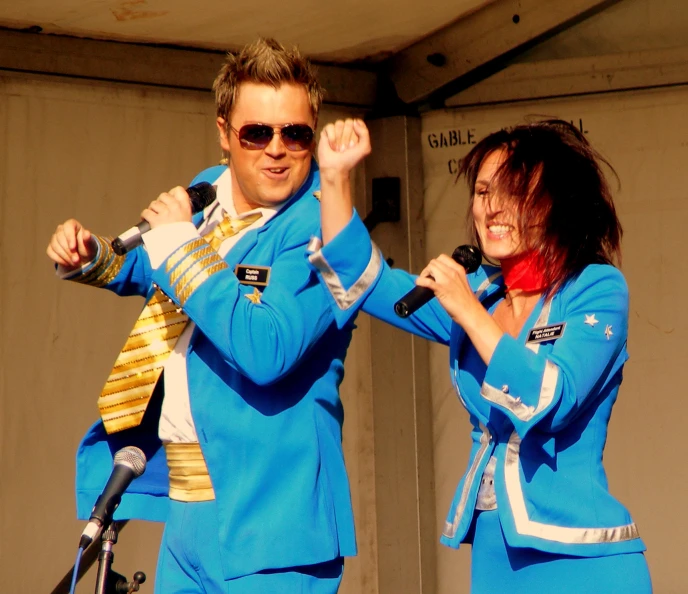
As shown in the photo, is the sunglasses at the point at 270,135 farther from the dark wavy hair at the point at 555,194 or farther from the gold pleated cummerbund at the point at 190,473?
the gold pleated cummerbund at the point at 190,473

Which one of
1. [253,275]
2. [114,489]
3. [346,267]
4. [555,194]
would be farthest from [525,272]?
[114,489]

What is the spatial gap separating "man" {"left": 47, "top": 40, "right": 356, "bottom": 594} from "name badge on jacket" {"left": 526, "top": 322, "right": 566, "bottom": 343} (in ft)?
1.37

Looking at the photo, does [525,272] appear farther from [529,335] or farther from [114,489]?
[114,489]

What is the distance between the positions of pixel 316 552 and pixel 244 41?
2.22 meters

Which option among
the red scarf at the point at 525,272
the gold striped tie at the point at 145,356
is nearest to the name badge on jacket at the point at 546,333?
the red scarf at the point at 525,272

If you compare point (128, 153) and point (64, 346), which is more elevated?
point (128, 153)

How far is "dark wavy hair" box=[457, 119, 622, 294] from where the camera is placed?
2154mm

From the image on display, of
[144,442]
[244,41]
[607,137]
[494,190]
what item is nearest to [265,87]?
[494,190]

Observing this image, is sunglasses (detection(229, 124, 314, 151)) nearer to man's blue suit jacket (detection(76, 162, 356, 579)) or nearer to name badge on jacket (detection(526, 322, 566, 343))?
man's blue suit jacket (detection(76, 162, 356, 579))

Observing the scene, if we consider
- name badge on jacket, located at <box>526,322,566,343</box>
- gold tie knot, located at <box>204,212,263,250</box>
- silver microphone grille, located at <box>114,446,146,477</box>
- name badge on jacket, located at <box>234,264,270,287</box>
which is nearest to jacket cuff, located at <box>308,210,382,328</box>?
name badge on jacket, located at <box>234,264,270,287</box>

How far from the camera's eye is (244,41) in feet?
13.0

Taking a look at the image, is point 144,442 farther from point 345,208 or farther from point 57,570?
point 57,570

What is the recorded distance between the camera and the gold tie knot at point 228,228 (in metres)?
2.42

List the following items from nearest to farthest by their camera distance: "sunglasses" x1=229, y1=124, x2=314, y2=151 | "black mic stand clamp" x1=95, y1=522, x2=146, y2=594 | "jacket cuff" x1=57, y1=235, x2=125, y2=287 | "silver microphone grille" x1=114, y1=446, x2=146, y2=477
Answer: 1. "black mic stand clamp" x1=95, y1=522, x2=146, y2=594
2. "silver microphone grille" x1=114, y1=446, x2=146, y2=477
3. "sunglasses" x1=229, y1=124, x2=314, y2=151
4. "jacket cuff" x1=57, y1=235, x2=125, y2=287
